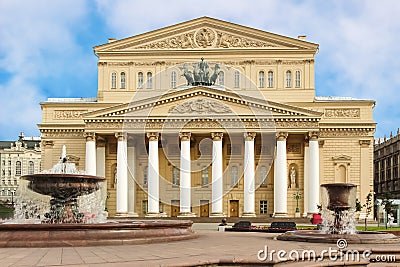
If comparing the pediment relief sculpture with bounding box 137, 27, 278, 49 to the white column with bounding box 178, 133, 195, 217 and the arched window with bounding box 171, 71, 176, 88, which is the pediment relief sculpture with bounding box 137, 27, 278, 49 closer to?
the arched window with bounding box 171, 71, 176, 88

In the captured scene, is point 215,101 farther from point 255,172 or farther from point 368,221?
point 368,221

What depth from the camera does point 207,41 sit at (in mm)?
66812

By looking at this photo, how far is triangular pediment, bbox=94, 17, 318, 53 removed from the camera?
2601 inches

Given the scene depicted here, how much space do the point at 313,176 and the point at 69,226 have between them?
4280 centimetres

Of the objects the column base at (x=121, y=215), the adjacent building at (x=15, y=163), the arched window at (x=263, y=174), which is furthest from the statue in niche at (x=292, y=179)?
the adjacent building at (x=15, y=163)

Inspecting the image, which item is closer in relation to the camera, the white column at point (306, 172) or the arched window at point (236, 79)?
the white column at point (306, 172)

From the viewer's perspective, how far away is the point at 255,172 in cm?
6206

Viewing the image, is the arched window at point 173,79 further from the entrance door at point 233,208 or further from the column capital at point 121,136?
the entrance door at point 233,208

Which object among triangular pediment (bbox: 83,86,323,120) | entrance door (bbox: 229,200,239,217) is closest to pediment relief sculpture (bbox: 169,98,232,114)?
triangular pediment (bbox: 83,86,323,120)

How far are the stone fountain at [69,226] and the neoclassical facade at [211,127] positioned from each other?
1267 inches

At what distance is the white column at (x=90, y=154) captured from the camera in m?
58.8

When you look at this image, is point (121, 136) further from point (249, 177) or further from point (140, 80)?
point (249, 177)

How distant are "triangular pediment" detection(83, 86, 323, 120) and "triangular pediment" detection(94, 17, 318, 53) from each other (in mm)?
9606

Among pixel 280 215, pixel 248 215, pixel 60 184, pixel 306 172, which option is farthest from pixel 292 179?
pixel 60 184
